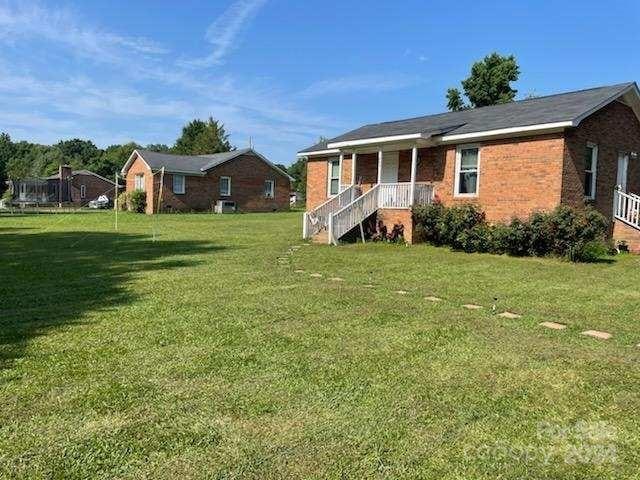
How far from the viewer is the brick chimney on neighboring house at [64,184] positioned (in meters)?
58.0

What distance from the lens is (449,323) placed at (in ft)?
19.2

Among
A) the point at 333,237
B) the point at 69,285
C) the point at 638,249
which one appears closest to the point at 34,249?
the point at 69,285

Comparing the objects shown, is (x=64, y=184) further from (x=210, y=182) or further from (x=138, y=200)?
(x=210, y=182)

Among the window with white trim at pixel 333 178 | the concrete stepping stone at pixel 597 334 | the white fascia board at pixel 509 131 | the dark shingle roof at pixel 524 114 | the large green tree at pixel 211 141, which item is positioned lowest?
the concrete stepping stone at pixel 597 334

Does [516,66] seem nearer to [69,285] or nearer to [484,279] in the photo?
[484,279]

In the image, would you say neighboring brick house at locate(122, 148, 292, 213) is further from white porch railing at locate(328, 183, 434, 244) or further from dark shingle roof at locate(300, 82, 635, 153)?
white porch railing at locate(328, 183, 434, 244)

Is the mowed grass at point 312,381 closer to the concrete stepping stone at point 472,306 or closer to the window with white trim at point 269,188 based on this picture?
the concrete stepping stone at point 472,306

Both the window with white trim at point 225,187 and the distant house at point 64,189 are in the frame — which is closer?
the window with white trim at point 225,187

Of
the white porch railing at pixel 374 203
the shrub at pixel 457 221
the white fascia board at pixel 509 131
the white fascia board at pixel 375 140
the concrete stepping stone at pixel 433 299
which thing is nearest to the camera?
the concrete stepping stone at pixel 433 299

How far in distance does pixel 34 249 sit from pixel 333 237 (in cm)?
833

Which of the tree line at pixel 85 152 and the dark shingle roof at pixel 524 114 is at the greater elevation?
the tree line at pixel 85 152

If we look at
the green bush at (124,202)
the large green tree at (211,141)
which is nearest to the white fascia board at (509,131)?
the green bush at (124,202)

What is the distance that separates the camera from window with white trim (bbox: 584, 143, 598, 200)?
574 inches

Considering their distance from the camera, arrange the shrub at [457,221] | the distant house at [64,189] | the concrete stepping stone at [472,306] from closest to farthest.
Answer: the concrete stepping stone at [472,306], the shrub at [457,221], the distant house at [64,189]
